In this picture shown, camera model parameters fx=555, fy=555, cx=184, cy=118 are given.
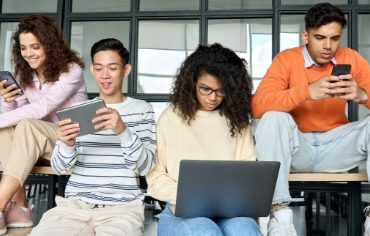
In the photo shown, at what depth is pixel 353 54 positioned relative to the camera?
257 cm

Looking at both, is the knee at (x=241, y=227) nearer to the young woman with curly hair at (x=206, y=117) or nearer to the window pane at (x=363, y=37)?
the young woman with curly hair at (x=206, y=117)

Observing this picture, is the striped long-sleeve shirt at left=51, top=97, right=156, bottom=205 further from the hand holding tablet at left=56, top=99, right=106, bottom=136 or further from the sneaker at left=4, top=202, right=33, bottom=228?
the sneaker at left=4, top=202, right=33, bottom=228

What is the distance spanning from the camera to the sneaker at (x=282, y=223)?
6.93 ft

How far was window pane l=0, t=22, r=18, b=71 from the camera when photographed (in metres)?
3.50

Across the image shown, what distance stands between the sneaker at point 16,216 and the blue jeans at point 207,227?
80 cm

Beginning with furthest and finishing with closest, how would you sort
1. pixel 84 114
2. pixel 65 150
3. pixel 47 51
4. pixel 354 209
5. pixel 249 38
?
pixel 249 38
pixel 354 209
pixel 47 51
pixel 65 150
pixel 84 114

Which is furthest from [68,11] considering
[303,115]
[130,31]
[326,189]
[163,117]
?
[326,189]

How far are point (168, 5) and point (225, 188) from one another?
6.07 feet

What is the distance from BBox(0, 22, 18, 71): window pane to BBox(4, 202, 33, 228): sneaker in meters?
1.29

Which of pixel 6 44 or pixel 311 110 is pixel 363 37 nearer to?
pixel 311 110

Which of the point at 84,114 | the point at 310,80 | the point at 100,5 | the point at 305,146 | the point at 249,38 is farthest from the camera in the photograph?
the point at 249,38

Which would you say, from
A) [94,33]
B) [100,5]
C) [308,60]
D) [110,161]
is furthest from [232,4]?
[110,161]

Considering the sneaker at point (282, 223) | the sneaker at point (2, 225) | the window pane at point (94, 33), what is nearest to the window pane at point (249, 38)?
the window pane at point (94, 33)

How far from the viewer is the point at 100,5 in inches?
136
